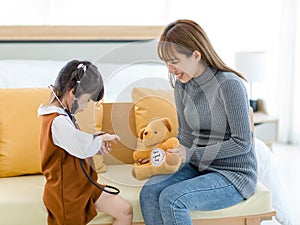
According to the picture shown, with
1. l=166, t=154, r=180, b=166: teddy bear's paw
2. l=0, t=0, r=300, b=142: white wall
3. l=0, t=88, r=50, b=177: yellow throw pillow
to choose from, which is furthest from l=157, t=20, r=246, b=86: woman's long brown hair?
l=0, t=0, r=300, b=142: white wall

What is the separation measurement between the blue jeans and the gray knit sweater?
0.16 feet

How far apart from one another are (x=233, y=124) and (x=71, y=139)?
56 cm

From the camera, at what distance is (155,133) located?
7.37 feet

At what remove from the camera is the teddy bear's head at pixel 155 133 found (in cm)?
223

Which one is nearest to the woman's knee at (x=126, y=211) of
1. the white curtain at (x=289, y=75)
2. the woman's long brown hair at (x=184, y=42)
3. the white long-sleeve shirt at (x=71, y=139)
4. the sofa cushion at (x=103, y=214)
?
the sofa cushion at (x=103, y=214)

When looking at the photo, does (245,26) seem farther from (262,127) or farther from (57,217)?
(57,217)

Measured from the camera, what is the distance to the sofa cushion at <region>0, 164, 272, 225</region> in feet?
7.33

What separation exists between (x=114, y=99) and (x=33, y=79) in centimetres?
99

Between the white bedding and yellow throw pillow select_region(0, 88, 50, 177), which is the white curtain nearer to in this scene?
the white bedding

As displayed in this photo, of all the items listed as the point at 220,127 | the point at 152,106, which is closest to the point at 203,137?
the point at 220,127

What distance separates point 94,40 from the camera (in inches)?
A: 132

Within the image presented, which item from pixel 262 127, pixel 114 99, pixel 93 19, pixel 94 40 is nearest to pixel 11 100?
pixel 114 99

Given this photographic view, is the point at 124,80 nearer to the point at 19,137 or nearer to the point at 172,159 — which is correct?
the point at 172,159

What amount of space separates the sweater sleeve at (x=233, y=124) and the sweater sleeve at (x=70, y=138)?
39cm
